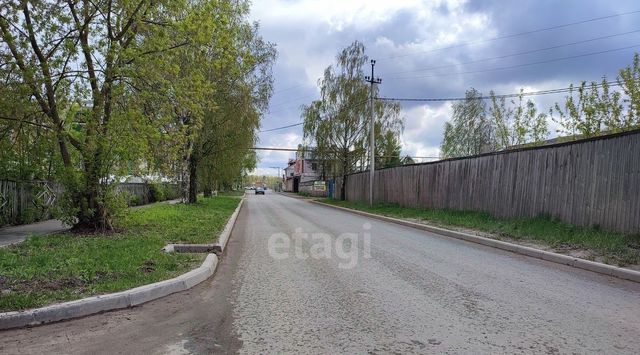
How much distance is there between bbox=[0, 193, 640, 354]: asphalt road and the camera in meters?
4.51

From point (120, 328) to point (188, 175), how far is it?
73.7 ft

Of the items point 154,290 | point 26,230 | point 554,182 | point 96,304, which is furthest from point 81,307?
point 554,182

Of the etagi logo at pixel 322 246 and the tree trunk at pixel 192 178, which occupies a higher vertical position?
the tree trunk at pixel 192 178

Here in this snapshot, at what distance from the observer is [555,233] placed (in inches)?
454

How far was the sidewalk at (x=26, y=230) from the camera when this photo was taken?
35.1 feet

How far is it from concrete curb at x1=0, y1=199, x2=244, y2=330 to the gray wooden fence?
30.8 feet

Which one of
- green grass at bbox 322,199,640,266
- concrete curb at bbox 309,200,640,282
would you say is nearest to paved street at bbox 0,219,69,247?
concrete curb at bbox 309,200,640,282

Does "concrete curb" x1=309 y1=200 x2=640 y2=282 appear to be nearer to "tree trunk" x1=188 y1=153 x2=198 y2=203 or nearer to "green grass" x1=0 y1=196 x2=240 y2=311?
"green grass" x1=0 y1=196 x2=240 y2=311

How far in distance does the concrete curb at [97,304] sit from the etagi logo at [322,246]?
10.0 ft

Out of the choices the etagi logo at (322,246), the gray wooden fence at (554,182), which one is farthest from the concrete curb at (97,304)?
the gray wooden fence at (554,182)

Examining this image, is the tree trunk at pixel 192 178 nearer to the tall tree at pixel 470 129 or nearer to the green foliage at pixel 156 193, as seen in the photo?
the green foliage at pixel 156 193

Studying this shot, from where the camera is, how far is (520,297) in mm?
6383

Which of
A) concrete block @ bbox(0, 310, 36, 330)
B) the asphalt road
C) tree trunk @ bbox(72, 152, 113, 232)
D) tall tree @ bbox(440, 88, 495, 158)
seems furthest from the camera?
tall tree @ bbox(440, 88, 495, 158)

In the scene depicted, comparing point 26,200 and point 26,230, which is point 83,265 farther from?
point 26,200
